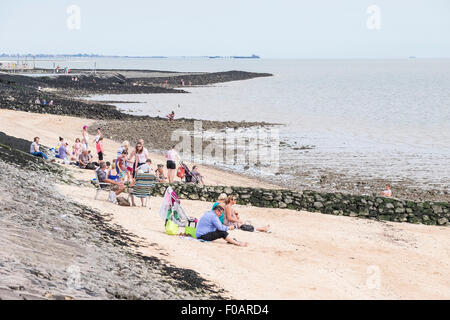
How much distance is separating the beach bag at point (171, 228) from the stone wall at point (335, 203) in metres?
5.02

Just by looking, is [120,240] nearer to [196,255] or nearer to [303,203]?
[196,255]

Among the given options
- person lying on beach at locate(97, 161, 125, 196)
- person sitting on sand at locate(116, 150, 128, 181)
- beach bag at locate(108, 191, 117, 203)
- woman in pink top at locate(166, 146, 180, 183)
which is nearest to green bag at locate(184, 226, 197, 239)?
person lying on beach at locate(97, 161, 125, 196)

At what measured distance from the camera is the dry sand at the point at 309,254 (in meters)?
9.80

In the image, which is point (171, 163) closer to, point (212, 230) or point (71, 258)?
point (212, 230)

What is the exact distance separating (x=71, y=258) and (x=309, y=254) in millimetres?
5683

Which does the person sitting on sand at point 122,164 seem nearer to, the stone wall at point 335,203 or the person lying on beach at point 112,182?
the stone wall at point 335,203

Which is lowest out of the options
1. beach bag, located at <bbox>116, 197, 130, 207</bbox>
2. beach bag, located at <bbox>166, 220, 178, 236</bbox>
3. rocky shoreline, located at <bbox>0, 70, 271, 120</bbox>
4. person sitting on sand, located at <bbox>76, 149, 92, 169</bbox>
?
beach bag, located at <bbox>166, 220, 178, 236</bbox>

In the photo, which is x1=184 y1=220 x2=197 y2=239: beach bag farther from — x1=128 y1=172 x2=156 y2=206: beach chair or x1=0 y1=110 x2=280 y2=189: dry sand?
x1=0 y1=110 x2=280 y2=189: dry sand

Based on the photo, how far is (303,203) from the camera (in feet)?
58.2

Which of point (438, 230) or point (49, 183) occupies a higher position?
point (49, 183)

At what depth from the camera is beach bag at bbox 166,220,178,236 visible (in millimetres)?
12203

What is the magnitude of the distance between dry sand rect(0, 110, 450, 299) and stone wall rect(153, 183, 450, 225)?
575 millimetres

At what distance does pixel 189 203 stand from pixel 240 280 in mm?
7564
